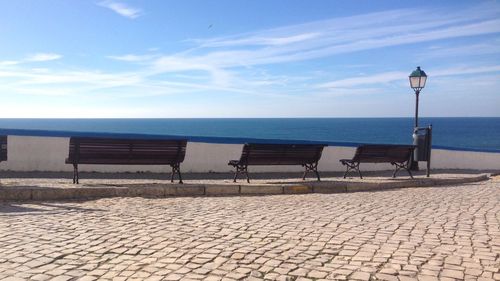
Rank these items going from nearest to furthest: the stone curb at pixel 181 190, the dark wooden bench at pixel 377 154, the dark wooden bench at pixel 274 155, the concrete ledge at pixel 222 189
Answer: the stone curb at pixel 181 190 → the concrete ledge at pixel 222 189 → the dark wooden bench at pixel 274 155 → the dark wooden bench at pixel 377 154

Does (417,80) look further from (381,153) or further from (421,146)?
(381,153)

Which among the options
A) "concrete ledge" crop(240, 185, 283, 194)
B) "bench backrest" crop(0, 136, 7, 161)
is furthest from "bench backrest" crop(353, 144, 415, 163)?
"bench backrest" crop(0, 136, 7, 161)

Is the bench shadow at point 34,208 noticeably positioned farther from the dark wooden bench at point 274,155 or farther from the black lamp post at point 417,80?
the black lamp post at point 417,80

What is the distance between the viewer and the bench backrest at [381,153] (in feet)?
41.0

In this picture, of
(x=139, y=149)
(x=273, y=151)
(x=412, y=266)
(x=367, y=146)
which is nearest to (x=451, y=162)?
(x=367, y=146)

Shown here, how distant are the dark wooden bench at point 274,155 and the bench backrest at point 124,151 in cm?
131

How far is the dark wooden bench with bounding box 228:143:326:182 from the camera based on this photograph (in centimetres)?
1071

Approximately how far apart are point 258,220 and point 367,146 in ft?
21.3

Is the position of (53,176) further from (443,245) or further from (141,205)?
(443,245)

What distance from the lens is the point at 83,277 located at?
4176 mm

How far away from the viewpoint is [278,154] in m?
11.1

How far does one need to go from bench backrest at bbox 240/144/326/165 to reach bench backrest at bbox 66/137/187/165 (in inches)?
55.7

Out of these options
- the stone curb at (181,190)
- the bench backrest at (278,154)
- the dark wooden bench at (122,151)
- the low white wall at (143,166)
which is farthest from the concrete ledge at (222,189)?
the low white wall at (143,166)

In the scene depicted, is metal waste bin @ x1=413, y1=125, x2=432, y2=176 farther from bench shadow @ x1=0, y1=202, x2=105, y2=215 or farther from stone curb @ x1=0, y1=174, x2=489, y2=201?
bench shadow @ x1=0, y1=202, x2=105, y2=215
